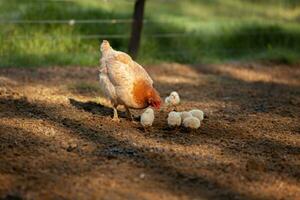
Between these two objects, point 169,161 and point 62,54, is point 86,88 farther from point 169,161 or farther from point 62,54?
point 169,161

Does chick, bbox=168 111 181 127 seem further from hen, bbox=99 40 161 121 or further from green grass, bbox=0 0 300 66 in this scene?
green grass, bbox=0 0 300 66

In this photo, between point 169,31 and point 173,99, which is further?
point 169,31

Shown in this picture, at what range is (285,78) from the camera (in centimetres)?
1118

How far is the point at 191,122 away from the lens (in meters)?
6.34

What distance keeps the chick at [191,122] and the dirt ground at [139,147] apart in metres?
0.09

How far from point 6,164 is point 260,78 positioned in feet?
21.8

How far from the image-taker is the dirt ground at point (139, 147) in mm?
4773

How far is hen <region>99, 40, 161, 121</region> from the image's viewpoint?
6289mm

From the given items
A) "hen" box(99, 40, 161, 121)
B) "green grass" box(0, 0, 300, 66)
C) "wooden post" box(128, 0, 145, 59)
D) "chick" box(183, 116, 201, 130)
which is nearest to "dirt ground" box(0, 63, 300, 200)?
"chick" box(183, 116, 201, 130)

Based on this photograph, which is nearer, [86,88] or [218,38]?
[86,88]

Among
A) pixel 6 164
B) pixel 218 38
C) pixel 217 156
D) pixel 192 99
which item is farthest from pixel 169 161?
pixel 218 38

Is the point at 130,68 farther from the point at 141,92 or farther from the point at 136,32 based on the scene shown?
the point at 136,32

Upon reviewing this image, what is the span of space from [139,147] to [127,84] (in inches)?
30.9

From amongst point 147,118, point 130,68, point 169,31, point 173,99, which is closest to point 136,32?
point 169,31
